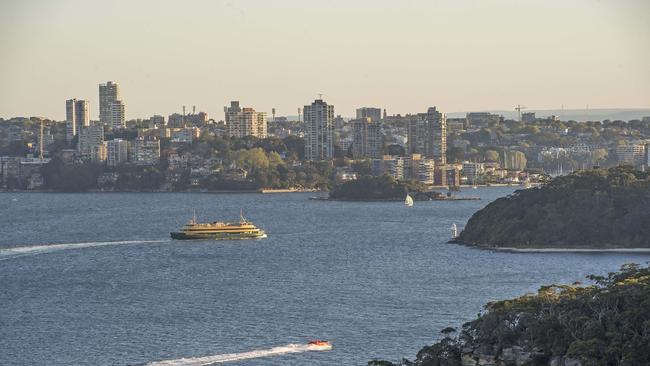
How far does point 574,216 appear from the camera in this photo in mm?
41344

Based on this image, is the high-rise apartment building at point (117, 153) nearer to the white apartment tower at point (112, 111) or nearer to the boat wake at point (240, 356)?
the white apartment tower at point (112, 111)

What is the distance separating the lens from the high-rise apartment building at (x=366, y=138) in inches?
3927

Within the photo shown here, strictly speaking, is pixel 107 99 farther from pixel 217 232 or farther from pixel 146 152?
pixel 217 232

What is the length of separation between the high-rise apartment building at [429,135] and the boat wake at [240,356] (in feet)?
240

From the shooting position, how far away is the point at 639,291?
65.4 feet

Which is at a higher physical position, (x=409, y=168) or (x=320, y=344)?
(x=409, y=168)

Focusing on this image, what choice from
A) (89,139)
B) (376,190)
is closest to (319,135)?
(89,139)

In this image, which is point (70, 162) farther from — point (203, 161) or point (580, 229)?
point (580, 229)

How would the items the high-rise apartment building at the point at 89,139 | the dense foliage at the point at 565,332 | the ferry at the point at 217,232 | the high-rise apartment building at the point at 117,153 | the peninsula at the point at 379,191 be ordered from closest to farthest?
the dense foliage at the point at 565,332 → the ferry at the point at 217,232 → the peninsula at the point at 379,191 → the high-rise apartment building at the point at 117,153 → the high-rise apartment building at the point at 89,139

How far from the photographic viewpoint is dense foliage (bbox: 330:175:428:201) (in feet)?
235

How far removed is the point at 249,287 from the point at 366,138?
226ft

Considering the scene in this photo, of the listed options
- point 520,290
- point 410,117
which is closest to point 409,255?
point 520,290

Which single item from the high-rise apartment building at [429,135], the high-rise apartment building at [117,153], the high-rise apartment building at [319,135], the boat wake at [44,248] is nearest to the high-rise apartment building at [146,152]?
the high-rise apartment building at [117,153]

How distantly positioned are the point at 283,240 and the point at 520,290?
15.5 meters
